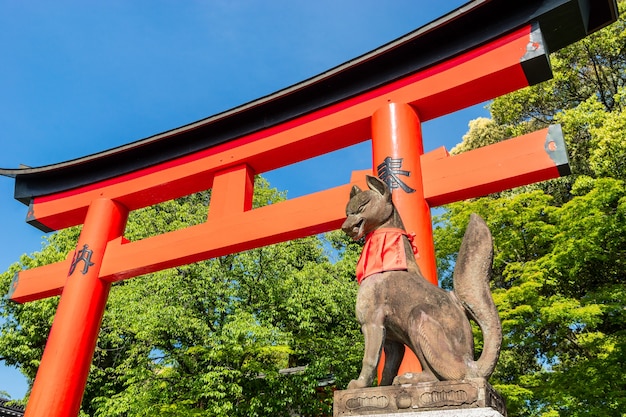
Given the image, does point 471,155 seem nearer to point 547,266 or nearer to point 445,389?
point 445,389

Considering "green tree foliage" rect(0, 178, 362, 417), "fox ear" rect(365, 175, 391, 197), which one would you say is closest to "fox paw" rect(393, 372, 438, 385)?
"fox ear" rect(365, 175, 391, 197)

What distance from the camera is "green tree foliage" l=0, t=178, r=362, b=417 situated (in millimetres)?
8055

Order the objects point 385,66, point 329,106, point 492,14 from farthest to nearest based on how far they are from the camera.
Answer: point 329,106 → point 385,66 → point 492,14

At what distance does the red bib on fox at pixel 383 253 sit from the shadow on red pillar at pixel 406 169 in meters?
0.96

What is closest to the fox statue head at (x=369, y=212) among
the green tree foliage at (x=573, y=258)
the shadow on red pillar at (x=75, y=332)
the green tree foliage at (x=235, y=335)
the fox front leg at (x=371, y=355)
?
the fox front leg at (x=371, y=355)

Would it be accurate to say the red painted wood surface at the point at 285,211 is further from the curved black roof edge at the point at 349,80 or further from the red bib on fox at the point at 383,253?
the red bib on fox at the point at 383,253

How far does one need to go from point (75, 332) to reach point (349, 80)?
4393 mm

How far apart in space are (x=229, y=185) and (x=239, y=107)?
3.29 ft

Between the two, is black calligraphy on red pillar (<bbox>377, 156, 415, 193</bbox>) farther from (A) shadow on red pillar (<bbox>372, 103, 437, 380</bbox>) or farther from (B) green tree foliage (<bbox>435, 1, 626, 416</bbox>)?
(B) green tree foliage (<bbox>435, 1, 626, 416</bbox>)

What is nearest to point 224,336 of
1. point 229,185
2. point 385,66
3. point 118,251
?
point 118,251

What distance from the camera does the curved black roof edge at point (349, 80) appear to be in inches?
160

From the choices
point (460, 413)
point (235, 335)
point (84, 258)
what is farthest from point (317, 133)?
point (235, 335)

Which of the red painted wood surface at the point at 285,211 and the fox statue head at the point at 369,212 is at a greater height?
the red painted wood surface at the point at 285,211

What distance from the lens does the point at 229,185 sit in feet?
18.5
